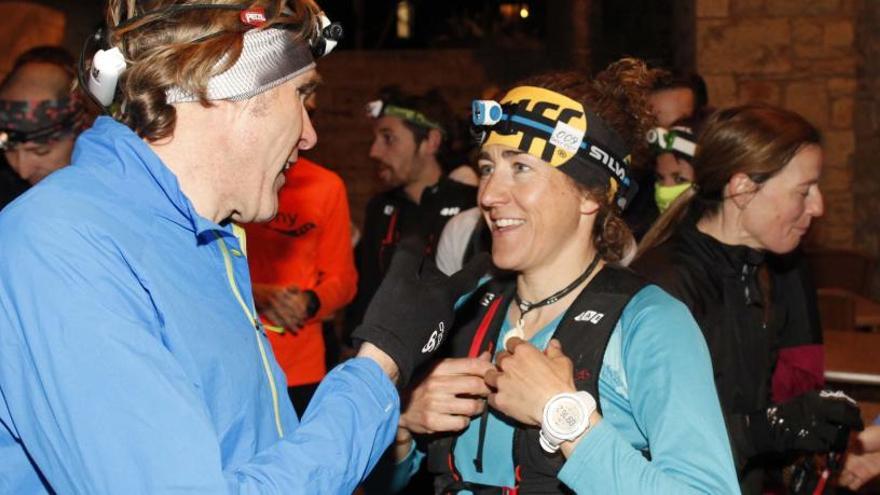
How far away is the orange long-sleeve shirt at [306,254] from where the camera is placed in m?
4.58

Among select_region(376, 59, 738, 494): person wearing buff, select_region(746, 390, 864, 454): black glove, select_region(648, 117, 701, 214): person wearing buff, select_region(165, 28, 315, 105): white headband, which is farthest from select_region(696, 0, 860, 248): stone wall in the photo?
select_region(165, 28, 315, 105): white headband

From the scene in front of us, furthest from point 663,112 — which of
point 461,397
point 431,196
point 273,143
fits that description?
point 273,143

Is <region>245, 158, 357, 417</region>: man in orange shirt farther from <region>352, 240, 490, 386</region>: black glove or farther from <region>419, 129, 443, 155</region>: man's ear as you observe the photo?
<region>352, 240, 490, 386</region>: black glove

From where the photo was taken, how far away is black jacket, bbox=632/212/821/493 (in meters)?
3.07

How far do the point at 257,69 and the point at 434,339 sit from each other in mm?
618

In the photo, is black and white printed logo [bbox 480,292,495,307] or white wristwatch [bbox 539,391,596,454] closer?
white wristwatch [bbox 539,391,596,454]

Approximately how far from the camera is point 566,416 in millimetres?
2156

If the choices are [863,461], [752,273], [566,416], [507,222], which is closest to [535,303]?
[507,222]

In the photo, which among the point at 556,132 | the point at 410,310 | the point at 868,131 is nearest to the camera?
the point at 410,310

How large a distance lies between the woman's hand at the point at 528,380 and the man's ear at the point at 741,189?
1.29 meters

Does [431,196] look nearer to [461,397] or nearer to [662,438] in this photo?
[461,397]

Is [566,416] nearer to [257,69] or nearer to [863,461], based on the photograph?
[257,69]

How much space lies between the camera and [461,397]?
2.41 metres

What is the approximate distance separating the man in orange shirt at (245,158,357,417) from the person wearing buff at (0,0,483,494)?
2469 mm
